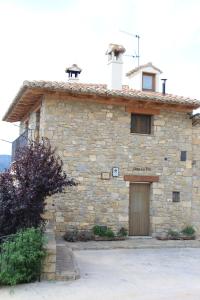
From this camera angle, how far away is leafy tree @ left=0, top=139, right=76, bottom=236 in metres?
8.84

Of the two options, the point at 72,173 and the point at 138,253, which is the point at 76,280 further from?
the point at 72,173

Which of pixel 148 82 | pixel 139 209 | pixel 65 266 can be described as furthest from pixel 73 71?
pixel 65 266

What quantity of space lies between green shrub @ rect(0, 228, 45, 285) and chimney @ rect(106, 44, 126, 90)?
24.1 feet

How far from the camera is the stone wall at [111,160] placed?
503 inches

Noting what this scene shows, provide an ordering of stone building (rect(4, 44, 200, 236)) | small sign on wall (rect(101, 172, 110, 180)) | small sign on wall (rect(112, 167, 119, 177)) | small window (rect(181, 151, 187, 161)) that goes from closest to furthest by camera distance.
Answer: stone building (rect(4, 44, 200, 236)) → small sign on wall (rect(101, 172, 110, 180)) → small sign on wall (rect(112, 167, 119, 177)) → small window (rect(181, 151, 187, 161))

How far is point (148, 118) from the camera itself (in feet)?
46.0

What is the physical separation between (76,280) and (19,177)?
2577mm

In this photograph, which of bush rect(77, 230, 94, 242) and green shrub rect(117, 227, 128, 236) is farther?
green shrub rect(117, 227, 128, 236)

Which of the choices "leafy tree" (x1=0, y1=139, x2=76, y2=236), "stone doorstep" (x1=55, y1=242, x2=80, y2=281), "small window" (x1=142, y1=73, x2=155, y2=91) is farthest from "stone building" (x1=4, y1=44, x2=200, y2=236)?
"leafy tree" (x1=0, y1=139, x2=76, y2=236)

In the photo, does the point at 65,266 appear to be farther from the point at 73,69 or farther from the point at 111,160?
the point at 73,69

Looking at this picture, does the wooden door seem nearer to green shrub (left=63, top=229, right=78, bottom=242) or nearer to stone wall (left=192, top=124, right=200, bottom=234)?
stone wall (left=192, top=124, right=200, bottom=234)

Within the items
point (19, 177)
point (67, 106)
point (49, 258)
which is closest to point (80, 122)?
point (67, 106)

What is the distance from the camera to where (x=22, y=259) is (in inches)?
291

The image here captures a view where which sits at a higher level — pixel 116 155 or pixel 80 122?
pixel 80 122
